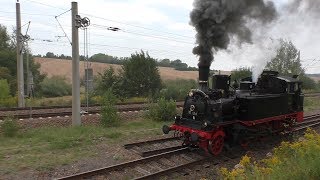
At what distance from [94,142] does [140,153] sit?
2337mm

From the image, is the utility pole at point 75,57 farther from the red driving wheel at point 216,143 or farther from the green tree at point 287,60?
the green tree at point 287,60

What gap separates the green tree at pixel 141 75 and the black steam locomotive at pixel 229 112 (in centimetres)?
2232

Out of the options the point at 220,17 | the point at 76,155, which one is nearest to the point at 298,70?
the point at 220,17

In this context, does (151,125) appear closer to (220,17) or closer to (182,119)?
(182,119)

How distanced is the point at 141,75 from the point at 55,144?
81.1 ft

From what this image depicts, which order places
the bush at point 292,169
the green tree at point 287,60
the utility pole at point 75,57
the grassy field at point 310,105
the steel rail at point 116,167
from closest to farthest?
the bush at point 292,169 → the steel rail at point 116,167 → the utility pole at point 75,57 → the grassy field at point 310,105 → the green tree at point 287,60

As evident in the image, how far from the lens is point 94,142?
13.5m

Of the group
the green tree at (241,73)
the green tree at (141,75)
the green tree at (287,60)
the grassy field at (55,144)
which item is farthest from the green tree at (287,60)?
the grassy field at (55,144)

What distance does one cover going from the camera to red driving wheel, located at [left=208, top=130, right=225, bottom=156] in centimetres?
1199

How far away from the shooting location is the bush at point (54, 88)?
50.0 meters

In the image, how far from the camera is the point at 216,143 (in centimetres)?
1223

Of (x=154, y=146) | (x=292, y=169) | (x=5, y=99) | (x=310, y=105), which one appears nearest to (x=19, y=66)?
(x=5, y=99)

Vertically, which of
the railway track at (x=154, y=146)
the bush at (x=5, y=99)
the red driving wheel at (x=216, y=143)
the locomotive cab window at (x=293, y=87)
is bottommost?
the railway track at (x=154, y=146)

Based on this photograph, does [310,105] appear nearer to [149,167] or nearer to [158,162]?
[158,162]
